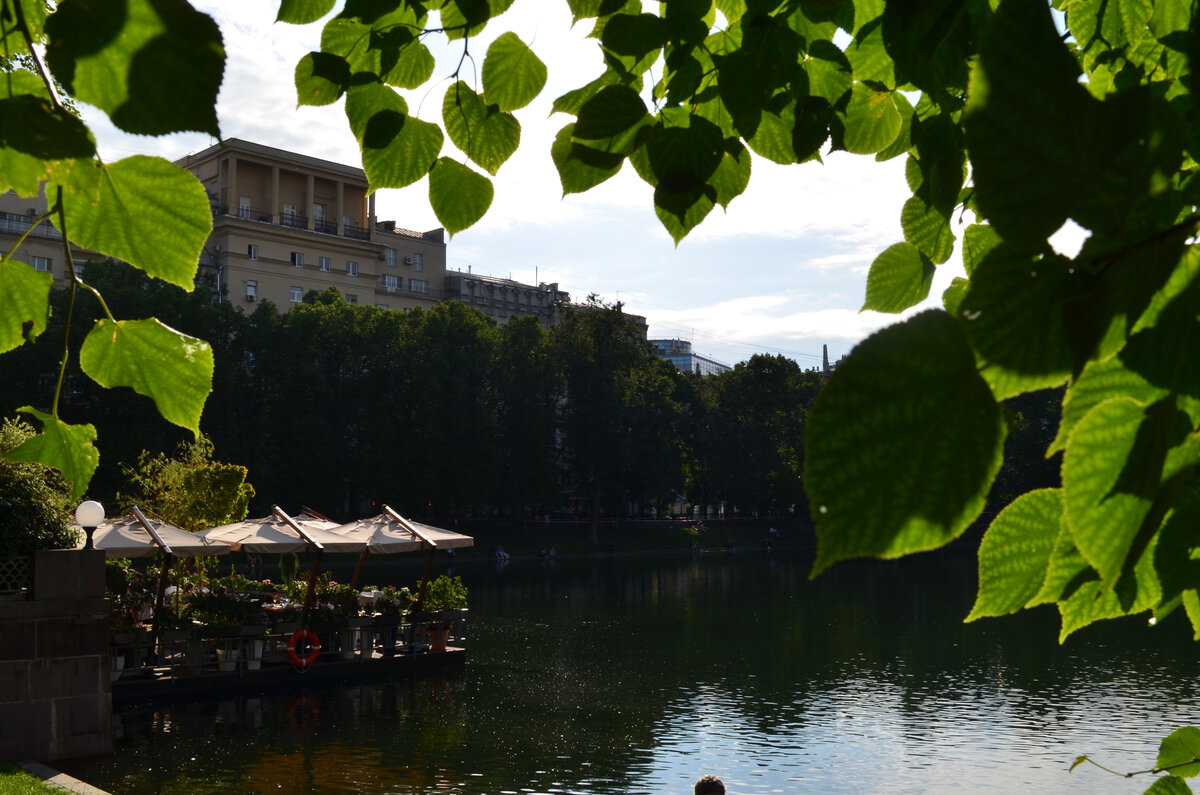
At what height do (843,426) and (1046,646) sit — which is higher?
(843,426)

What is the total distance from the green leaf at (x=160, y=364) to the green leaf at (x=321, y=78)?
2.09 feet

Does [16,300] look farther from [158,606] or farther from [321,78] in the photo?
[158,606]

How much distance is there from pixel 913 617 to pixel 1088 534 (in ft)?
104

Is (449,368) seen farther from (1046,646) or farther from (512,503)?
Result: (1046,646)

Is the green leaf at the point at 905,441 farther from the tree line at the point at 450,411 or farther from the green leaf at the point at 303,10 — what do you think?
the tree line at the point at 450,411

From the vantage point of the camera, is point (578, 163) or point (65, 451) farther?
point (578, 163)

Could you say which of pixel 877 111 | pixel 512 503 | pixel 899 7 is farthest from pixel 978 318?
pixel 512 503

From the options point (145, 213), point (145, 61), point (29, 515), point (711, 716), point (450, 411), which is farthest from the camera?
point (450, 411)

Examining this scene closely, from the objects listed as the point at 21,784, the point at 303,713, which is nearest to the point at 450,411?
the point at 303,713

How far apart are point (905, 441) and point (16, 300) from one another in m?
0.97

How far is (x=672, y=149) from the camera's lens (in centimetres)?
144

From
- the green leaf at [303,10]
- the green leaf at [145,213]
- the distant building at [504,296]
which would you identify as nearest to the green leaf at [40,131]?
the green leaf at [145,213]

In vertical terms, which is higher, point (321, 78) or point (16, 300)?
point (321, 78)

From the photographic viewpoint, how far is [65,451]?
116cm
